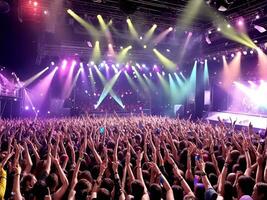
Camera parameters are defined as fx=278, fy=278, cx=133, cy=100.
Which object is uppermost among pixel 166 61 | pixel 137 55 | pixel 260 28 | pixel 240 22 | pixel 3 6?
pixel 240 22

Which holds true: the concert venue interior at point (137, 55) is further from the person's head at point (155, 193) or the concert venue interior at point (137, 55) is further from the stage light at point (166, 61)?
the person's head at point (155, 193)

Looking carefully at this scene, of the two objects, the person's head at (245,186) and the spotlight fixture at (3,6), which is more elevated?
the spotlight fixture at (3,6)

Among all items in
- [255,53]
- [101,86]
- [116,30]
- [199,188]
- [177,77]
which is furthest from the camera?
[101,86]

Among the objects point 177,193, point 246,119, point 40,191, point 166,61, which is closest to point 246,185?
point 177,193

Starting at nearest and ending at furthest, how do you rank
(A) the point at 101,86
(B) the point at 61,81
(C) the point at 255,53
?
(C) the point at 255,53, (B) the point at 61,81, (A) the point at 101,86

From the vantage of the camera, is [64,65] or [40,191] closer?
[40,191]

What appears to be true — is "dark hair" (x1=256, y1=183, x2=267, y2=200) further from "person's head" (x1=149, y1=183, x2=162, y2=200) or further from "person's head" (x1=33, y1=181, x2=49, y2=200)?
"person's head" (x1=33, y1=181, x2=49, y2=200)

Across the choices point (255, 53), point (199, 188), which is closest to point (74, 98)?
point (255, 53)

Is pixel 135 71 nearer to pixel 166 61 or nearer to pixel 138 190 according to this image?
pixel 166 61

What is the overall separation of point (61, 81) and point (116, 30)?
337 inches

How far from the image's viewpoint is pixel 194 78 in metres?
19.3

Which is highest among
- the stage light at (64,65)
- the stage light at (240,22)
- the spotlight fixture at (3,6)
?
the stage light at (240,22)

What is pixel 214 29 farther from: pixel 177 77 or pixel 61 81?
Answer: pixel 61 81

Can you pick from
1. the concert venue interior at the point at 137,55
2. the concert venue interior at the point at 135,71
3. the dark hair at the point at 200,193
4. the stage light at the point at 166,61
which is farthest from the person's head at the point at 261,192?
the stage light at the point at 166,61
